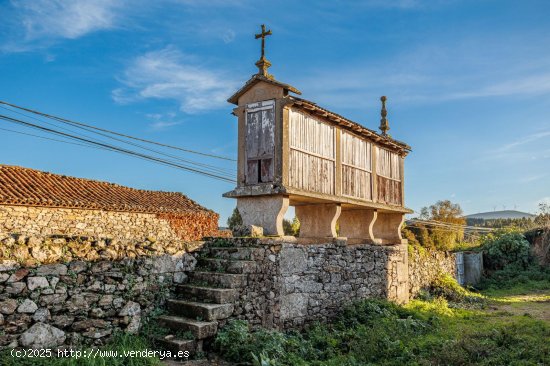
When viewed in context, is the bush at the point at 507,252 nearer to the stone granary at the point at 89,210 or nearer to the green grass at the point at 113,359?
the stone granary at the point at 89,210

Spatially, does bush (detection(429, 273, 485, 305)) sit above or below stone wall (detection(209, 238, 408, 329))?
below

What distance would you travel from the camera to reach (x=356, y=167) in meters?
12.3

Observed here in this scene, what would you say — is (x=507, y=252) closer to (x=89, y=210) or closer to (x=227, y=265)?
(x=227, y=265)

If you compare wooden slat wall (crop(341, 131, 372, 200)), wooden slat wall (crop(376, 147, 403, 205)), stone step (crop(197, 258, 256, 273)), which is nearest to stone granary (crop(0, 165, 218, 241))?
stone step (crop(197, 258, 256, 273))

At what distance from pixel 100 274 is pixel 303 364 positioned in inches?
134

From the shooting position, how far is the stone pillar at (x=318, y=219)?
11.3 m

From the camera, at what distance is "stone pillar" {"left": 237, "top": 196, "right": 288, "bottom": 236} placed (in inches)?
379

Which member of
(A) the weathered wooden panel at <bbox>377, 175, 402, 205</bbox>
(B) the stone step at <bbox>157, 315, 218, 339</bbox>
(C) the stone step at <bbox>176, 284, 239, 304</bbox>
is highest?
(A) the weathered wooden panel at <bbox>377, 175, 402, 205</bbox>

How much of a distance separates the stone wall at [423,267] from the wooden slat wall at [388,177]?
2.30 m

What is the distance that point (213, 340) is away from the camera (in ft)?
23.3

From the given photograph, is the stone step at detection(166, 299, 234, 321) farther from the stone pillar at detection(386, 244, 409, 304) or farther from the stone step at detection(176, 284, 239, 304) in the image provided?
the stone pillar at detection(386, 244, 409, 304)

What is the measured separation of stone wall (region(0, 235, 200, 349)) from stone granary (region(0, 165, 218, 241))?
6877mm

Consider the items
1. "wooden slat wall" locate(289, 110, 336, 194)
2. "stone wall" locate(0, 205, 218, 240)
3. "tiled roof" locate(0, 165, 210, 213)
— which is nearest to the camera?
"wooden slat wall" locate(289, 110, 336, 194)

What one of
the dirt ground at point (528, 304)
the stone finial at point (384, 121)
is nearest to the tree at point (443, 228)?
the dirt ground at point (528, 304)
